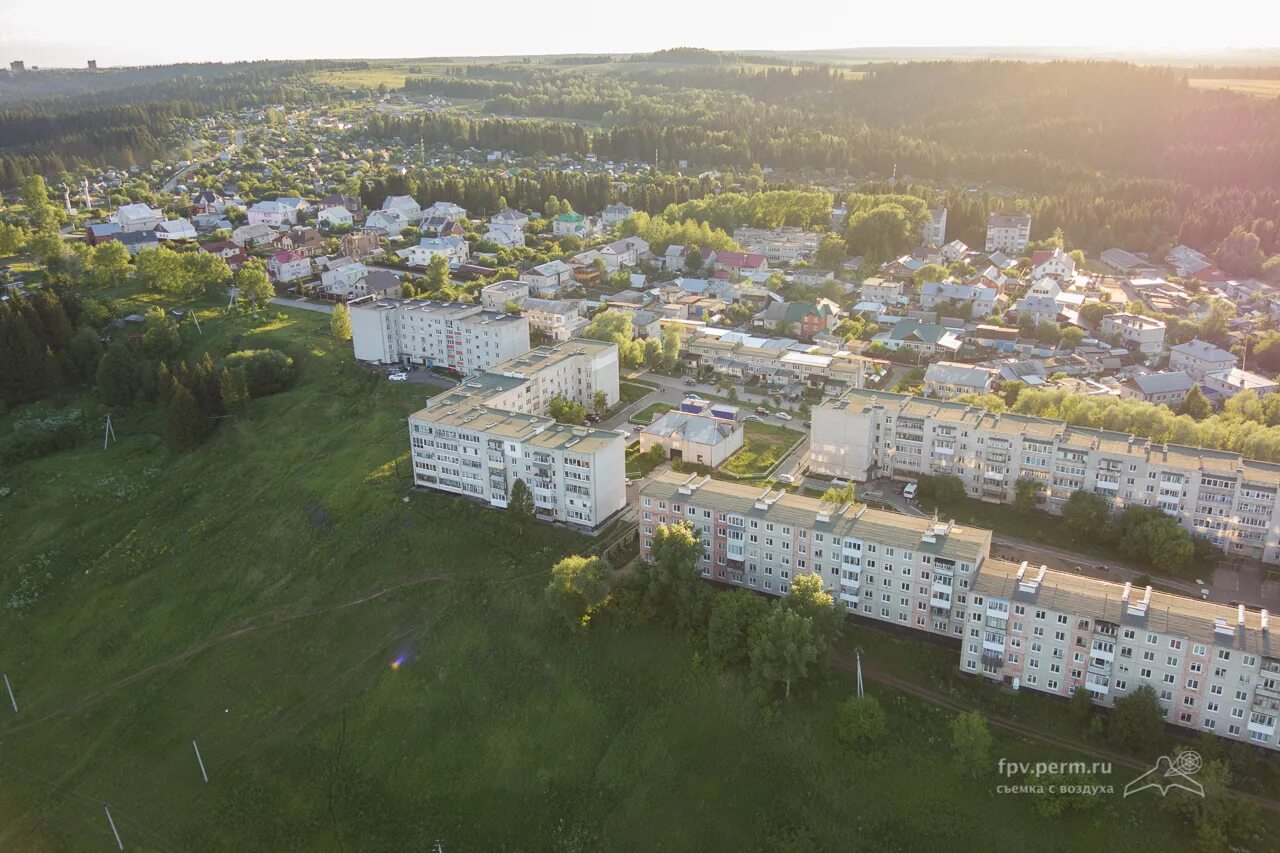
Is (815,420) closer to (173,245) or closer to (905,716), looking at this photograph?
(905,716)

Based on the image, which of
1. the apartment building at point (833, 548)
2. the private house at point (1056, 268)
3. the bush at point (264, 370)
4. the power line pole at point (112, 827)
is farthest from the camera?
the private house at point (1056, 268)

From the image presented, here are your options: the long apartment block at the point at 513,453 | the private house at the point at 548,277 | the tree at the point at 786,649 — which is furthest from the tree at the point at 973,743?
the private house at the point at 548,277

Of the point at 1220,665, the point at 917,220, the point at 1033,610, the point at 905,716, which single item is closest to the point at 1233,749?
the point at 1220,665

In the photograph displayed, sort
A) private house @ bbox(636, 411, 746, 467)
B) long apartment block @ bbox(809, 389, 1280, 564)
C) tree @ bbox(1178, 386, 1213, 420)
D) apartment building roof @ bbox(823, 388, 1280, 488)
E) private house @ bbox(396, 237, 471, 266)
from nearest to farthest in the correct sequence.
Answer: long apartment block @ bbox(809, 389, 1280, 564), apartment building roof @ bbox(823, 388, 1280, 488), private house @ bbox(636, 411, 746, 467), tree @ bbox(1178, 386, 1213, 420), private house @ bbox(396, 237, 471, 266)

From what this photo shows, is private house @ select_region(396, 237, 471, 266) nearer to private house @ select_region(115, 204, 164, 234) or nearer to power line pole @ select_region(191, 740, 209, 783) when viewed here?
private house @ select_region(115, 204, 164, 234)

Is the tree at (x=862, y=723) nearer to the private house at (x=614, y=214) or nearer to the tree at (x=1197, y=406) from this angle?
the tree at (x=1197, y=406)

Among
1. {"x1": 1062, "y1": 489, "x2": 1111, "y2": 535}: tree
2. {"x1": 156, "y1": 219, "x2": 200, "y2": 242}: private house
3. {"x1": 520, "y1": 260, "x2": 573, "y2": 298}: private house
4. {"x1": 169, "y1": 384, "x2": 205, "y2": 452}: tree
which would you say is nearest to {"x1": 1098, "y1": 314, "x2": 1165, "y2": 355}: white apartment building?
{"x1": 1062, "y1": 489, "x2": 1111, "y2": 535}: tree
